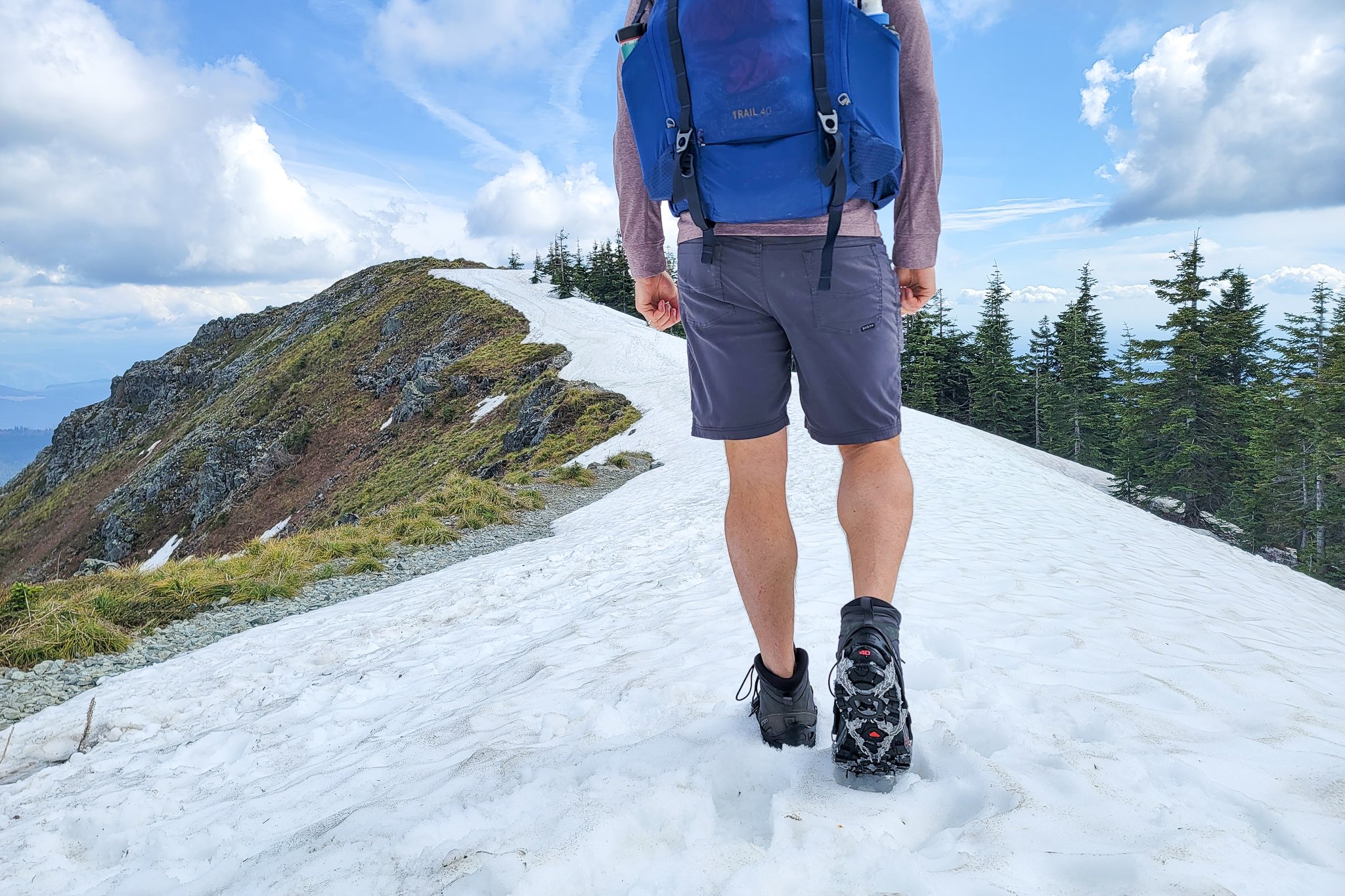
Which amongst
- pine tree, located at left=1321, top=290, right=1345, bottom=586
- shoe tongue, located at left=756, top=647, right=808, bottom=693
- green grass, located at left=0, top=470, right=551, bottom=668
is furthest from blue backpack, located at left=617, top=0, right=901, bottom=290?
pine tree, located at left=1321, top=290, right=1345, bottom=586

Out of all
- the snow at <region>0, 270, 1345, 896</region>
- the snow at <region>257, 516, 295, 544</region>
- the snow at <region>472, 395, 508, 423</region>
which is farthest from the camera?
the snow at <region>257, 516, 295, 544</region>

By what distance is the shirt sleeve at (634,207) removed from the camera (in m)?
2.08

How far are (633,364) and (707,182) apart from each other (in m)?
26.2

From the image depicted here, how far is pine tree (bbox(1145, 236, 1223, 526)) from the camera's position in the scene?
1078 inches

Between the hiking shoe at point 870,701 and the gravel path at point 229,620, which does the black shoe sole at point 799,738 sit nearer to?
the hiking shoe at point 870,701

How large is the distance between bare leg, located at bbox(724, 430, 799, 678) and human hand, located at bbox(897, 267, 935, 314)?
574mm

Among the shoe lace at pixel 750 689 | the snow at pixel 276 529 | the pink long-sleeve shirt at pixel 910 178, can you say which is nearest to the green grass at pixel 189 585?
the shoe lace at pixel 750 689

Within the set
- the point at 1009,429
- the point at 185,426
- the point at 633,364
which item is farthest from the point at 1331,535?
the point at 185,426

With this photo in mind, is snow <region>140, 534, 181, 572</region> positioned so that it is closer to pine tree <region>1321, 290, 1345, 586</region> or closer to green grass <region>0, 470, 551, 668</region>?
green grass <region>0, 470, 551, 668</region>

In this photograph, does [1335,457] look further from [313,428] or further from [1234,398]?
[313,428]

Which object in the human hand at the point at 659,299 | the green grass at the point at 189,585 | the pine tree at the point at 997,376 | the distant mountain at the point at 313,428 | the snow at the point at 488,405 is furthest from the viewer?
the pine tree at the point at 997,376

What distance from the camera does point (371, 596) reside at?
7000mm

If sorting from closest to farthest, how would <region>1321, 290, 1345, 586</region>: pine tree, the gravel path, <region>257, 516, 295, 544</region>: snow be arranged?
the gravel path, <region>1321, 290, 1345, 586</region>: pine tree, <region>257, 516, 295, 544</region>: snow

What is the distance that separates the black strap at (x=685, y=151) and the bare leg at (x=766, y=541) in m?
0.58
